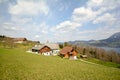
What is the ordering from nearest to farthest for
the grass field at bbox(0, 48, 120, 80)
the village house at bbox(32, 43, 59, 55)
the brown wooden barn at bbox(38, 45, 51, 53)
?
1. the grass field at bbox(0, 48, 120, 80)
2. the village house at bbox(32, 43, 59, 55)
3. the brown wooden barn at bbox(38, 45, 51, 53)

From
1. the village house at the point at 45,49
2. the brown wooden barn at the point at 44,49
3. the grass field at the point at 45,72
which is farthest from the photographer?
the brown wooden barn at the point at 44,49

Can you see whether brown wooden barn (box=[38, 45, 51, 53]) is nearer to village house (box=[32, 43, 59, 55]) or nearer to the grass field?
village house (box=[32, 43, 59, 55])

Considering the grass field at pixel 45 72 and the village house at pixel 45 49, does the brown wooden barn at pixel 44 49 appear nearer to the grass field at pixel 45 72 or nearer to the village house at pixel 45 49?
the village house at pixel 45 49

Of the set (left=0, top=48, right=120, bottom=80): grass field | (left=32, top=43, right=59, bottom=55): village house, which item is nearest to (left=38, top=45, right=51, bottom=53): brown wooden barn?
(left=32, top=43, right=59, bottom=55): village house

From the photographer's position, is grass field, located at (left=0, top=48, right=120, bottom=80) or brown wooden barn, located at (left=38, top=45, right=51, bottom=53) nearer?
grass field, located at (left=0, top=48, right=120, bottom=80)

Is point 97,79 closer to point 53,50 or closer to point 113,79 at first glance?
point 113,79

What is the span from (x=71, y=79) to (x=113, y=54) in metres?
106

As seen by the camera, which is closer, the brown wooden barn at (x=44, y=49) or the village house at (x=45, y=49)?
the village house at (x=45, y=49)

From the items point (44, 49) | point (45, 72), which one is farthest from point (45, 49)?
point (45, 72)

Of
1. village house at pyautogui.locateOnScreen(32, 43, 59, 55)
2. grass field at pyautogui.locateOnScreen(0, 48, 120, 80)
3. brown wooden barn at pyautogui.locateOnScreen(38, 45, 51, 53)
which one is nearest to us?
grass field at pyautogui.locateOnScreen(0, 48, 120, 80)

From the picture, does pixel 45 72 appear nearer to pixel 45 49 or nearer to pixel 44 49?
pixel 44 49

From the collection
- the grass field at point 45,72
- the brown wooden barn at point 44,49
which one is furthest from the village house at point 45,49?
the grass field at point 45,72

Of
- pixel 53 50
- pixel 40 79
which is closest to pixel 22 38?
pixel 53 50

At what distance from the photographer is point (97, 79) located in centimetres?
2025
